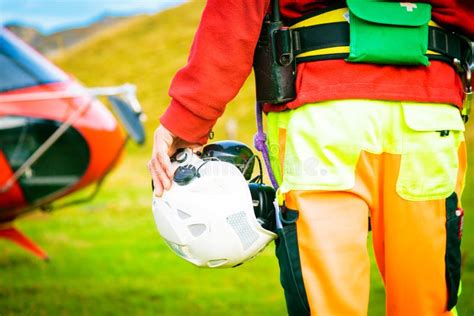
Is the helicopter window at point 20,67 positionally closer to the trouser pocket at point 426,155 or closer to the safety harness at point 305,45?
the safety harness at point 305,45

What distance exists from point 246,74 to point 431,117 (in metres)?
0.50

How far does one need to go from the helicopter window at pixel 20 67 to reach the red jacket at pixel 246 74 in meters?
4.13

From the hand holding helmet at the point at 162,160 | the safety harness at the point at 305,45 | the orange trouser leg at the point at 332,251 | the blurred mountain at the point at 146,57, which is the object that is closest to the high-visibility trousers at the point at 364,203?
the orange trouser leg at the point at 332,251

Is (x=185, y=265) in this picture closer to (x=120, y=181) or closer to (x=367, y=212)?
(x=367, y=212)

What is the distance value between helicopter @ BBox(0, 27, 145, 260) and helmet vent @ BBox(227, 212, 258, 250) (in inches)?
145

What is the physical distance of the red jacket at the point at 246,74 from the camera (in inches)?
63.9

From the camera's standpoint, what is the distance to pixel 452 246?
1678 millimetres

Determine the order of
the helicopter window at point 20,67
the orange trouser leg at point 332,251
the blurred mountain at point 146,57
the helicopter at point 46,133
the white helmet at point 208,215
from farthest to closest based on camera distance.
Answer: the blurred mountain at point 146,57
the helicopter window at point 20,67
the helicopter at point 46,133
the white helmet at point 208,215
the orange trouser leg at point 332,251

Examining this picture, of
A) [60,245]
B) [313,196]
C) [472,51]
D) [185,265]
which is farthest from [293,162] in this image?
[60,245]

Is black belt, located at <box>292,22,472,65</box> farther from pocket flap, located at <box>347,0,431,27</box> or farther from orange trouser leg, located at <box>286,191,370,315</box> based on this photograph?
orange trouser leg, located at <box>286,191,370,315</box>

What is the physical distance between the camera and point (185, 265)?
546 centimetres

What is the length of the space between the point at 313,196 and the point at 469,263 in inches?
159

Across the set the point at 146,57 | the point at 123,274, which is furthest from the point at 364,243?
the point at 146,57

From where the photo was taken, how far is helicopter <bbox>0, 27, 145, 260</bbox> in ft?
Result: 17.4
